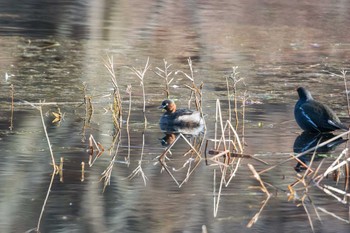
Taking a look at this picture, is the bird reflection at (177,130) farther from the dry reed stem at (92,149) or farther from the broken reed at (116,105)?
the dry reed stem at (92,149)

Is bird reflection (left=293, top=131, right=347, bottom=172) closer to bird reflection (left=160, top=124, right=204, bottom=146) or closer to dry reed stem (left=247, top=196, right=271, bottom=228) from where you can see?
bird reflection (left=160, top=124, right=204, bottom=146)

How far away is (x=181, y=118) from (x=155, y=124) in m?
0.37

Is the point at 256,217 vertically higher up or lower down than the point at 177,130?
higher up

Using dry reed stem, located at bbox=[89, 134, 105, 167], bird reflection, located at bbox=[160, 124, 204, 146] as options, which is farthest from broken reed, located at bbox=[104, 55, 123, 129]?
dry reed stem, located at bbox=[89, 134, 105, 167]

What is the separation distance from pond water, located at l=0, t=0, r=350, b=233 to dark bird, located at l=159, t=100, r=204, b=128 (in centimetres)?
18

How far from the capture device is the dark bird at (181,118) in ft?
37.2

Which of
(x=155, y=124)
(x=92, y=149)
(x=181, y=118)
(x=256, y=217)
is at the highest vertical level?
(x=256, y=217)

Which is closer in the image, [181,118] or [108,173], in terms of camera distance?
[108,173]

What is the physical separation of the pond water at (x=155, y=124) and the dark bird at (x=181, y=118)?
0.18 metres

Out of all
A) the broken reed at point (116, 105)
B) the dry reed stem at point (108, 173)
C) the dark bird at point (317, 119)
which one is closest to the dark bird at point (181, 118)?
the broken reed at point (116, 105)

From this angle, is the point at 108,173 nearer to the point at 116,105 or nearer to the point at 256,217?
the point at 256,217

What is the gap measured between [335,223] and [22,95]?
627 centimetres

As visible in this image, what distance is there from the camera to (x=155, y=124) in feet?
38.3

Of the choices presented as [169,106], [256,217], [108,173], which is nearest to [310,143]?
[169,106]
